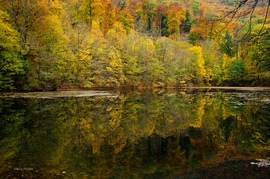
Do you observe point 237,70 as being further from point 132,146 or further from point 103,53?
point 132,146

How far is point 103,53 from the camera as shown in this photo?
162ft

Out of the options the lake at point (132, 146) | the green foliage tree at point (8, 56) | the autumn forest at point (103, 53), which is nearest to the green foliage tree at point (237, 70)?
the autumn forest at point (103, 53)

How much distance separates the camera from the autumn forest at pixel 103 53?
3459 cm

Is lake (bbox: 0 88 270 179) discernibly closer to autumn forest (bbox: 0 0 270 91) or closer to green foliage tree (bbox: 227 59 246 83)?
autumn forest (bbox: 0 0 270 91)

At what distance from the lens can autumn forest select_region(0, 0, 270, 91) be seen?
3459 centimetres

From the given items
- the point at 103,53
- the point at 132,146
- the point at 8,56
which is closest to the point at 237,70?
the point at 103,53

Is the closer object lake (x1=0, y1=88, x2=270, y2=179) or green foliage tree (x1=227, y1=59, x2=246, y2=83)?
lake (x1=0, y1=88, x2=270, y2=179)

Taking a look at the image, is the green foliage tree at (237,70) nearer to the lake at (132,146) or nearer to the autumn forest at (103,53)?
the autumn forest at (103,53)

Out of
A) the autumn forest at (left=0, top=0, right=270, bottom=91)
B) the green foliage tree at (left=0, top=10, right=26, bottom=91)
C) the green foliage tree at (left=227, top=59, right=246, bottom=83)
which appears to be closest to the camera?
the green foliage tree at (left=0, top=10, right=26, bottom=91)

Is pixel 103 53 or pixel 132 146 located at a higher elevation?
pixel 103 53

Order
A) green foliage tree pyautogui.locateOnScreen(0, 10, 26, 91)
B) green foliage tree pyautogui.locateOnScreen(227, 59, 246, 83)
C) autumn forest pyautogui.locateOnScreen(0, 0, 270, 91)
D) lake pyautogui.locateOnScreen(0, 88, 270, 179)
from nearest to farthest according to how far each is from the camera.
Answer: lake pyautogui.locateOnScreen(0, 88, 270, 179)
green foliage tree pyautogui.locateOnScreen(0, 10, 26, 91)
autumn forest pyautogui.locateOnScreen(0, 0, 270, 91)
green foliage tree pyautogui.locateOnScreen(227, 59, 246, 83)

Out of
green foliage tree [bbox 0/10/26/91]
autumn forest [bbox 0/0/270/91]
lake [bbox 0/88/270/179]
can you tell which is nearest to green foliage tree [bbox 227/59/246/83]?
autumn forest [bbox 0/0/270/91]

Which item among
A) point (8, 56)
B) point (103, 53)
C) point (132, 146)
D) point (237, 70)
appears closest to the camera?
point (132, 146)

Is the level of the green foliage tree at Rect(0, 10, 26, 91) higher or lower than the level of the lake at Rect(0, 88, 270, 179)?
higher
